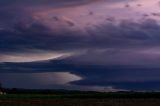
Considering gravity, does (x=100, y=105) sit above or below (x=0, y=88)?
below

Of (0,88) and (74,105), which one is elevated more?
(0,88)

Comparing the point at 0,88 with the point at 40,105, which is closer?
the point at 40,105

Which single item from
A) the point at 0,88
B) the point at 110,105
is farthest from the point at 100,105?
the point at 0,88

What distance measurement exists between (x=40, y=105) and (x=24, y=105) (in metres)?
1.69

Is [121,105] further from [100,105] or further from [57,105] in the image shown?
[57,105]

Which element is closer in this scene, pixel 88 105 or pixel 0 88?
pixel 88 105

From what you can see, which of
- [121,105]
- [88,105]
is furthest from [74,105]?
[121,105]

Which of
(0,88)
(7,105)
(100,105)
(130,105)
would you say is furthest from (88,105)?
(0,88)

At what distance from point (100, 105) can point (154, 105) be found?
18.7 ft

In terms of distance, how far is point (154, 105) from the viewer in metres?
50.7

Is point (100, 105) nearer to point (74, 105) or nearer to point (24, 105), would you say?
point (74, 105)

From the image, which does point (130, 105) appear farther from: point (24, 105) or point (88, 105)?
point (24, 105)

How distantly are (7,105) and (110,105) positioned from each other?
10.7 meters

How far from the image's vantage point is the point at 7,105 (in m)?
50.5
